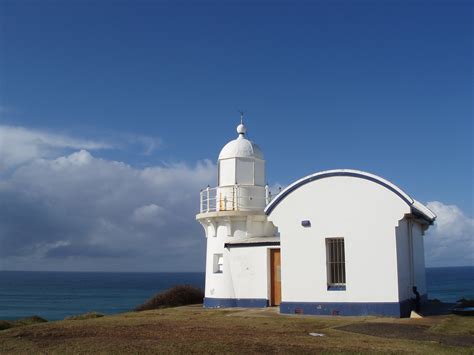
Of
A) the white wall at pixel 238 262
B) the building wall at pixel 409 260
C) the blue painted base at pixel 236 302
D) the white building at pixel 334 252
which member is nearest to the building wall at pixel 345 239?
the white building at pixel 334 252

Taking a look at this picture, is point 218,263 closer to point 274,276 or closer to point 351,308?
point 274,276

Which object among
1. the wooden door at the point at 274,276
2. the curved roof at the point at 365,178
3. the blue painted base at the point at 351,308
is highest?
the curved roof at the point at 365,178

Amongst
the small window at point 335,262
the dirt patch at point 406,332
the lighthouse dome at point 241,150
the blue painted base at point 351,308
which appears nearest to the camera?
the dirt patch at point 406,332

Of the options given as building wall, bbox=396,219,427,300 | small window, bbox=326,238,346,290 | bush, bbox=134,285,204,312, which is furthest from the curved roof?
bush, bbox=134,285,204,312

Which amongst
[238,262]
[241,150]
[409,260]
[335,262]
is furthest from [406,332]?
[241,150]

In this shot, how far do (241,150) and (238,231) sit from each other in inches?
139

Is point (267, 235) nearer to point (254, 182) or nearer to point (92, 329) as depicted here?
point (254, 182)

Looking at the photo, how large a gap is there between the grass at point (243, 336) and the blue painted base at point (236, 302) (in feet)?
11.6

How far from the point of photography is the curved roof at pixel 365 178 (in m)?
17.6

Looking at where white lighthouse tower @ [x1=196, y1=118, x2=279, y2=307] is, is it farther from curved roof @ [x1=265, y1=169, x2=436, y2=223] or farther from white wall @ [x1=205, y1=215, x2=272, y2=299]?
curved roof @ [x1=265, y1=169, x2=436, y2=223]

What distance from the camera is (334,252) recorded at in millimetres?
18906

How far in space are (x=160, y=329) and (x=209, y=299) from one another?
845 cm

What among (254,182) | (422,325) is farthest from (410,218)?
(254,182)

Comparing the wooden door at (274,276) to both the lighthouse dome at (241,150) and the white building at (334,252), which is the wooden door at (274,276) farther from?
the lighthouse dome at (241,150)
